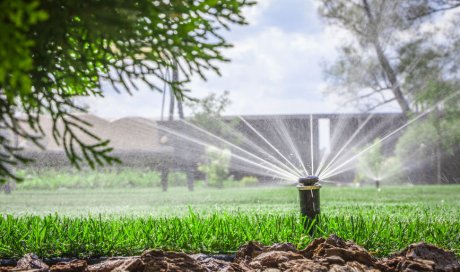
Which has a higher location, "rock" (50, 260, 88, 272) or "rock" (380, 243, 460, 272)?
"rock" (380, 243, 460, 272)

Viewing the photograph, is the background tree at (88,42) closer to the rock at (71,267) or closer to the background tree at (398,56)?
the rock at (71,267)

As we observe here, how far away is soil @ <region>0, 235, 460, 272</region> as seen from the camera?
8.66 ft

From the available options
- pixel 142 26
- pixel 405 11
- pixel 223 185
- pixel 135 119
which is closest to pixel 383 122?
pixel 405 11

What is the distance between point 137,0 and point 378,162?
17.6m

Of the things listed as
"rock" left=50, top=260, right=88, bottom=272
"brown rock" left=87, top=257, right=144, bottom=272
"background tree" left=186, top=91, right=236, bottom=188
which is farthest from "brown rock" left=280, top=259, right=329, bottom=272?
"background tree" left=186, top=91, right=236, bottom=188

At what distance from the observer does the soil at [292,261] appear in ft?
8.66

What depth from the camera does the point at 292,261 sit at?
270 cm

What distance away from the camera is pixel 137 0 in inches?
92.4

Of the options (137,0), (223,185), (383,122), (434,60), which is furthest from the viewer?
(383,122)

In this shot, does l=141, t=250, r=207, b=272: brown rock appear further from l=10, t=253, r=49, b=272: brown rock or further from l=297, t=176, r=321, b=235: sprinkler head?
l=297, t=176, r=321, b=235: sprinkler head

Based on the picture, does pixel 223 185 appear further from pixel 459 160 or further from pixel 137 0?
pixel 137 0

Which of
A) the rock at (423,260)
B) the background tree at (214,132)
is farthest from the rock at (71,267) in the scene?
the background tree at (214,132)

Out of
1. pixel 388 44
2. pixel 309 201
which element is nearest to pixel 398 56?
pixel 388 44

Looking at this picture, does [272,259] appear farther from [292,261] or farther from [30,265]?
[30,265]
